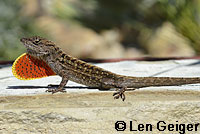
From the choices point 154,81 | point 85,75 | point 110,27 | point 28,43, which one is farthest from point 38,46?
point 110,27

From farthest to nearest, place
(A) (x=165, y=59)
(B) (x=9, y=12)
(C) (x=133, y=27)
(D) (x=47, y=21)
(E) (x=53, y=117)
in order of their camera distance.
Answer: (D) (x=47, y=21), (C) (x=133, y=27), (B) (x=9, y=12), (A) (x=165, y=59), (E) (x=53, y=117)

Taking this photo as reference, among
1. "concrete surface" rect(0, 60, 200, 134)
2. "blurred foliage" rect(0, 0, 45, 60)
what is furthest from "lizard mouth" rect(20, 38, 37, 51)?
"blurred foliage" rect(0, 0, 45, 60)

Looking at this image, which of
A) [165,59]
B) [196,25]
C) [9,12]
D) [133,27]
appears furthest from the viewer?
[133,27]

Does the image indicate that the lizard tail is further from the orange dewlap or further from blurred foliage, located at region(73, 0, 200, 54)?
blurred foliage, located at region(73, 0, 200, 54)

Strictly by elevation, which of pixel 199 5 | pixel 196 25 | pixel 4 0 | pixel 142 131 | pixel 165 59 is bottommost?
pixel 142 131

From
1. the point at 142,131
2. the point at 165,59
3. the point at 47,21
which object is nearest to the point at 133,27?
the point at 47,21

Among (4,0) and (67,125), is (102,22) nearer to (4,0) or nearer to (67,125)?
(4,0)

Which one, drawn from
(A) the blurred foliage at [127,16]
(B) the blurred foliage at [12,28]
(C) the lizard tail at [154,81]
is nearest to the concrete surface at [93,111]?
(C) the lizard tail at [154,81]
